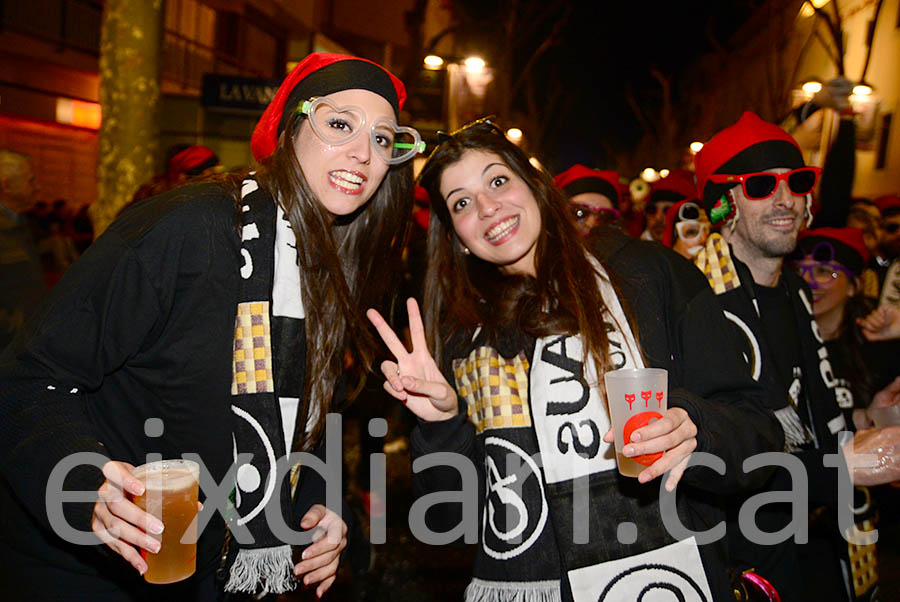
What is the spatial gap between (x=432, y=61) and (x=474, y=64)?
4.49ft

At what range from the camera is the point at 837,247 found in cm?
498

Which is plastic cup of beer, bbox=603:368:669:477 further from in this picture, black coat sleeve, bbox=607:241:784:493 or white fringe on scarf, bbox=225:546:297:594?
white fringe on scarf, bbox=225:546:297:594

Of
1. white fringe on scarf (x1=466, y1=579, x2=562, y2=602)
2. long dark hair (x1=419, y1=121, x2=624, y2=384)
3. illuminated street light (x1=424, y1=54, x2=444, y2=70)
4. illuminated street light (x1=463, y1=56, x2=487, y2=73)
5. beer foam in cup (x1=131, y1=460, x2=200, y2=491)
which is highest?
illuminated street light (x1=463, y1=56, x2=487, y2=73)

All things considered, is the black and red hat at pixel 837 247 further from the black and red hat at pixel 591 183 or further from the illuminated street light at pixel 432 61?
the illuminated street light at pixel 432 61

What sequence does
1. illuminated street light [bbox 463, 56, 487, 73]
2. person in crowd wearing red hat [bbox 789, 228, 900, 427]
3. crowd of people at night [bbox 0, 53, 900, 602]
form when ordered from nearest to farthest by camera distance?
crowd of people at night [bbox 0, 53, 900, 602]
person in crowd wearing red hat [bbox 789, 228, 900, 427]
illuminated street light [bbox 463, 56, 487, 73]

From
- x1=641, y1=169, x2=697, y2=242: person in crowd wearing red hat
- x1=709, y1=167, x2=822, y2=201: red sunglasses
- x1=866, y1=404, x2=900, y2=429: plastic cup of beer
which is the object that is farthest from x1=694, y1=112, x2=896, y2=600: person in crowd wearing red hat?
x1=641, y1=169, x2=697, y2=242: person in crowd wearing red hat

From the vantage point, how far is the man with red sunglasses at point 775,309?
3246 millimetres

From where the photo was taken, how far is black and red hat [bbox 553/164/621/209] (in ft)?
21.6

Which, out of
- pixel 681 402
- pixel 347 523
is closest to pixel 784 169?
pixel 681 402

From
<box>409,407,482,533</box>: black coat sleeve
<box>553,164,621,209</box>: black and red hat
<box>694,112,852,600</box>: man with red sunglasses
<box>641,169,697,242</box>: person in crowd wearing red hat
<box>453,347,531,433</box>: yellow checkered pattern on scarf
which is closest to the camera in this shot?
<box>409,407,482,533</box>: black coat sleeve

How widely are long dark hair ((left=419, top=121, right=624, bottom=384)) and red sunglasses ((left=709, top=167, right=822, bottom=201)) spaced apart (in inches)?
52.5

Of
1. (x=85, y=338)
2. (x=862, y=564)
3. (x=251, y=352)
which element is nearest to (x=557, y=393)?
(x=251, y=352)

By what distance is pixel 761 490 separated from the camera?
122 inches

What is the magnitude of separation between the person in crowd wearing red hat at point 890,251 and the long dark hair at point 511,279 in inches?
107
